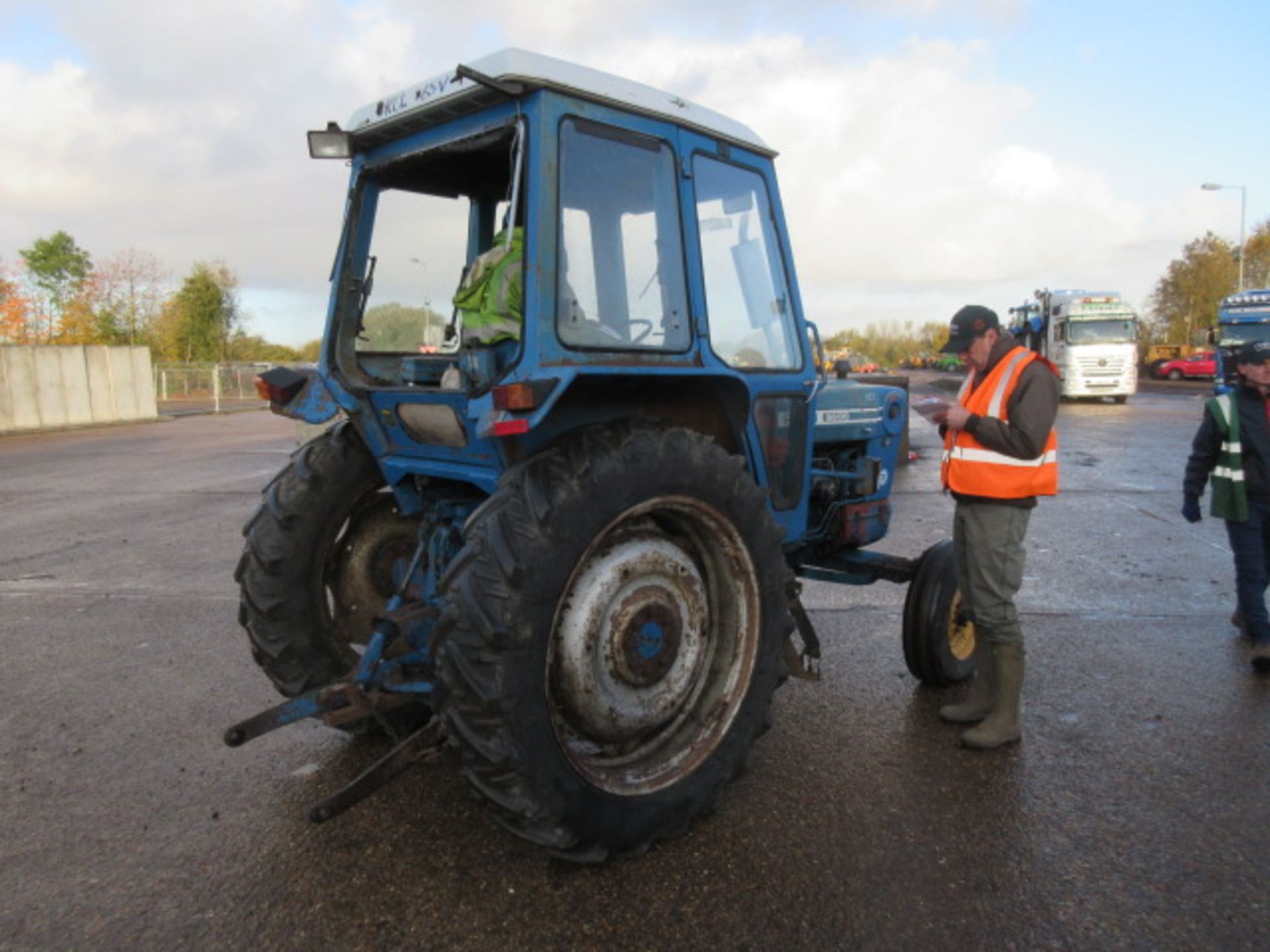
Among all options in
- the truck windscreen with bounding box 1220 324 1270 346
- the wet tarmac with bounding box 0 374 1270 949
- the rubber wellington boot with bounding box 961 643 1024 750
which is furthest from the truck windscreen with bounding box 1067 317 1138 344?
the rubber wellington boot with bounding box 961 643 1024 750

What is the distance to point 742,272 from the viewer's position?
12.5 feet

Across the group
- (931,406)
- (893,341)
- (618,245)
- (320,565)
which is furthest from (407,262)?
(893,341)

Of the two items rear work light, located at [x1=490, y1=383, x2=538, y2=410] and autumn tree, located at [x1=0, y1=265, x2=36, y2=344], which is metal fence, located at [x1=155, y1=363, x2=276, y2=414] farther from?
rear work light, located at [x1=490, y1=383, x2=538, y2=410]

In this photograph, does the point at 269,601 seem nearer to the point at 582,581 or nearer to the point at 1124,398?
the point at 582,581

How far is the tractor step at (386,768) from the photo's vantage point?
256 centimetres

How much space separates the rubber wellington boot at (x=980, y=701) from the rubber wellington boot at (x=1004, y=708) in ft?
0.38

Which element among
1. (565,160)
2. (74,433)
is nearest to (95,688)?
(565,160)

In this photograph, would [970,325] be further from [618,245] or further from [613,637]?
[613,637]

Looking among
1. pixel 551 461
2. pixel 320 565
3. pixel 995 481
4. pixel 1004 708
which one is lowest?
pixel 1004 708

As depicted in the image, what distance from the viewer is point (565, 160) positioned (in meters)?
3.03

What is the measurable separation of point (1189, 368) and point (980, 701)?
47552 mm

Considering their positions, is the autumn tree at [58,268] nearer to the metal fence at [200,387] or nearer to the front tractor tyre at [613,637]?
the metal fence at [200,387]

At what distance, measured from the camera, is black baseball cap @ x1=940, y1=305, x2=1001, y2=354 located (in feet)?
13.1

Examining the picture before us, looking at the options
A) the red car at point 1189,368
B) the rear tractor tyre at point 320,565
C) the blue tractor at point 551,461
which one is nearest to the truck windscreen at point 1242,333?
the blue tractor at point 551,461
